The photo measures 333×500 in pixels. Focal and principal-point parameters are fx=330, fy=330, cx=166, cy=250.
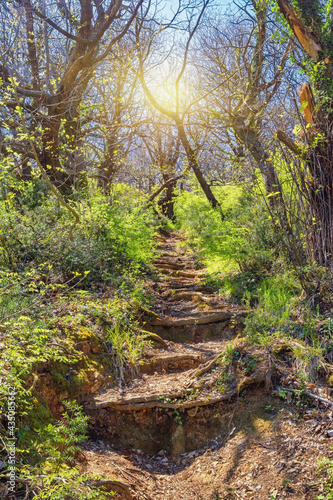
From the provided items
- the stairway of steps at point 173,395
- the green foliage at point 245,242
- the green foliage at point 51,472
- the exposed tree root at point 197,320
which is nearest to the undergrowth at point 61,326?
the green foliage at point 51,472

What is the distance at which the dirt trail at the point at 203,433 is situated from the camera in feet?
9.54

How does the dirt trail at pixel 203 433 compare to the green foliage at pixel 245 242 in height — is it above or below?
below

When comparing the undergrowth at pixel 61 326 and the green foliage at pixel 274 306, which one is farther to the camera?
the green foliage at pixel 274 306

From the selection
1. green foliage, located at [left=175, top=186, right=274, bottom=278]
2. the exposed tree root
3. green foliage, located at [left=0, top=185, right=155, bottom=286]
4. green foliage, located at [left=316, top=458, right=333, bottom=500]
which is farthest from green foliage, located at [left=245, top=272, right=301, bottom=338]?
green foliage, located at [left=0, top=185, right=155, bottom=286]

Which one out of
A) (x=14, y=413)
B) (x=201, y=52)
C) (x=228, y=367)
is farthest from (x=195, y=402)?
(x=201, y=52)

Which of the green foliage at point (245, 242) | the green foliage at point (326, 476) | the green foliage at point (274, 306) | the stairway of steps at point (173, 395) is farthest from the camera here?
the green foliage at point (245, 242)

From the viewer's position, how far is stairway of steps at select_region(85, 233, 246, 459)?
12.5 ft

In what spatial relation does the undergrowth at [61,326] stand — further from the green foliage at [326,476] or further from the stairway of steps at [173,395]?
the green foliage at [326,476]

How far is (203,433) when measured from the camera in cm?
380

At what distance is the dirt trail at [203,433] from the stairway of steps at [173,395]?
0.04 ft

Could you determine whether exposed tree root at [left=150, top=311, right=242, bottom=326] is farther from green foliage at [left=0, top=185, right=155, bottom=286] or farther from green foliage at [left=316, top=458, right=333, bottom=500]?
green foliage at [left=316, top=458, right=333, bottom=500]

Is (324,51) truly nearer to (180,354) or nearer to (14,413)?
(180,354)

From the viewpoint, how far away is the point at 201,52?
1323 cm

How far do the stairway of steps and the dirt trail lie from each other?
0.01 meters
